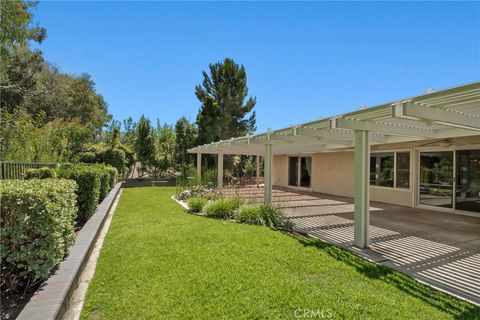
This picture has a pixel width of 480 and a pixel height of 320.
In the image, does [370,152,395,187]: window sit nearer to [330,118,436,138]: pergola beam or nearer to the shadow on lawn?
[330,118,436,138]: pergola beam

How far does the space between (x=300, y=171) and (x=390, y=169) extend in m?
7.04

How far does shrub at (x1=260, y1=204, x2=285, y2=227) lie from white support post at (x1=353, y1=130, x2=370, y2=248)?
230 centimetres

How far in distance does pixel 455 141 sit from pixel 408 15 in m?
4.58

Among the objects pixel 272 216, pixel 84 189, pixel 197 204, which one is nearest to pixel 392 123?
pixel 272 216

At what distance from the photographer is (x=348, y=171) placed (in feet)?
46.8

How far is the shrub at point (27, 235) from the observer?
10.2 feet

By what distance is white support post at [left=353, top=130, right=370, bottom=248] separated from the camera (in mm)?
5891

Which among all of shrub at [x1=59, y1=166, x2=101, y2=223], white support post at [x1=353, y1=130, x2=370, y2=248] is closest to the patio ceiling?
white support post at [x1=353, y1=130, x2=370, y2=248]

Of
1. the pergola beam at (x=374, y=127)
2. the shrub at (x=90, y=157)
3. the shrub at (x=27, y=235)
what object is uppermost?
the pergola beam at (x=374, y=127)

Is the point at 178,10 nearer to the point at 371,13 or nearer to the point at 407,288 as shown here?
the point at 371,13

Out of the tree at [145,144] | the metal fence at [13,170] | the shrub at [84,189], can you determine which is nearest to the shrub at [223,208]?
the shrub at [84,189]

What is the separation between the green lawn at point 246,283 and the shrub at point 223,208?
8.41ft

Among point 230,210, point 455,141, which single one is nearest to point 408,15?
point 455,141

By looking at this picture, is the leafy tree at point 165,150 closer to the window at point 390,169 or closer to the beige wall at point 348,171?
the beige wall at point 348,171
